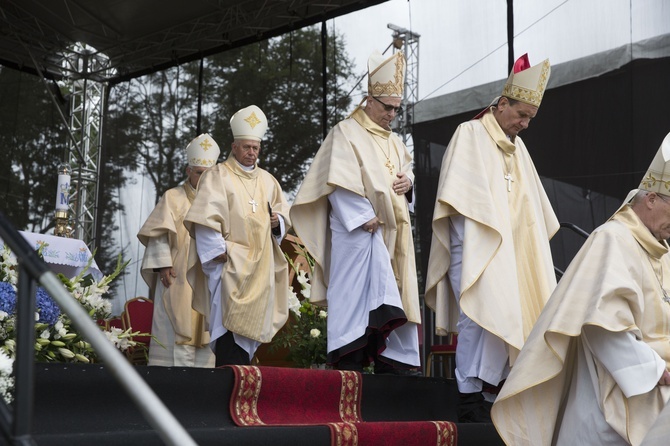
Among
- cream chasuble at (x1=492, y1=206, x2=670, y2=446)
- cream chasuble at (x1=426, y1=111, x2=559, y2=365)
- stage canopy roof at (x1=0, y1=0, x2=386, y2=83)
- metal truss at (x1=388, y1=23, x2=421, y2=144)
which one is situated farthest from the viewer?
stage canopy roof at (x1=0, y1=0, x2=386, y2=83)

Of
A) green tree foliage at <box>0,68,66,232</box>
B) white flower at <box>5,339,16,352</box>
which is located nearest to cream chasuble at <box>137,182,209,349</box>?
white flower at <box>5,339,16,352</box>

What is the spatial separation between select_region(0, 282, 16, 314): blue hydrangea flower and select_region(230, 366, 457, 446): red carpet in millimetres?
1043

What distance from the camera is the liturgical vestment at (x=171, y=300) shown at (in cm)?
783

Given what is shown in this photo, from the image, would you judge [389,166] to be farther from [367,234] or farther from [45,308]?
[45,308]

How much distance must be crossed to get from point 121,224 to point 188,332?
17.6 feet

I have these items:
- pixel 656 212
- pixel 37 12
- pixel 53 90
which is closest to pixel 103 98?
pixel 53 90

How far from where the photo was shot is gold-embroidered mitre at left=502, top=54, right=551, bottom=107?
547cm

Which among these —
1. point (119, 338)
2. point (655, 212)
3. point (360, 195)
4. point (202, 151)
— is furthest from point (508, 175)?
point (202, 151)

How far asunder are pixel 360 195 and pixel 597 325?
6.96 ft

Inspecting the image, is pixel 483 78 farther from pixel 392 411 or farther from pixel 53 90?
pixel 53 90

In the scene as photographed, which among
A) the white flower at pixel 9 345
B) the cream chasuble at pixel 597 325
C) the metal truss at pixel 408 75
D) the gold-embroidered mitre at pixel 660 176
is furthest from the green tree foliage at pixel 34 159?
the gold-embroidered mitre at pixel 660 176

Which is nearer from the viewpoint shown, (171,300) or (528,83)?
(528,83)

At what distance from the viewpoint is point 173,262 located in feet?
26.5

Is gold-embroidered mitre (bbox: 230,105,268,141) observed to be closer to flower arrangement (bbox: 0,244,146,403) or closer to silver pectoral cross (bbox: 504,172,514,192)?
silver pectoral cross (bbox: 504,172,514,192)
